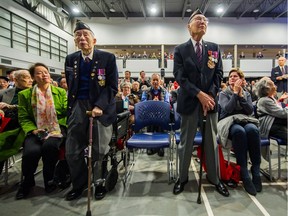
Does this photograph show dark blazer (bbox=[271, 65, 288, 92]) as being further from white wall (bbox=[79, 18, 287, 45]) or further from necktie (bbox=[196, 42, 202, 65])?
white wall (bbox=[79, 18, 287, 45])

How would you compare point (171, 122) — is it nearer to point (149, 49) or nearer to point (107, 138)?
point (107, 138)

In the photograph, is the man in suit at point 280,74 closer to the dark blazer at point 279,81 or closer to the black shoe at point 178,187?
the dark blazer at point 279,81

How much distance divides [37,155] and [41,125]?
0.34 meters

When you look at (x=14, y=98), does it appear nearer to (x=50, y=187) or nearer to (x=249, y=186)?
(x=50, y=187)

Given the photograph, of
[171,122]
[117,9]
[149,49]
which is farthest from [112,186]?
[149,49]

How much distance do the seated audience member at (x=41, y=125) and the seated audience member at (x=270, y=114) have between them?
228 cm

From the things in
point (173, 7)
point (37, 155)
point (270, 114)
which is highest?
point (173, 7)

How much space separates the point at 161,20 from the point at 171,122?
1240cm

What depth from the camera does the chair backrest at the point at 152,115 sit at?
9.82 ft

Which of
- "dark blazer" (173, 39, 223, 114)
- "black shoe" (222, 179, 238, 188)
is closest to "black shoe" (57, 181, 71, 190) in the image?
"dark blazer" (173, 39, 223, 114)

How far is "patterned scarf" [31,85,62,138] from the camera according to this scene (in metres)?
2.42

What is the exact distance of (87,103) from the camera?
2150mm

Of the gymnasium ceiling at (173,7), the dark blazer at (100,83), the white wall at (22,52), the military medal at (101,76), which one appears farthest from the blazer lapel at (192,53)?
the gymnasium ceiling at (173,7)

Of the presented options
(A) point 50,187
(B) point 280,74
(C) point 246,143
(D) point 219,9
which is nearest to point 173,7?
(D) point 219,9
